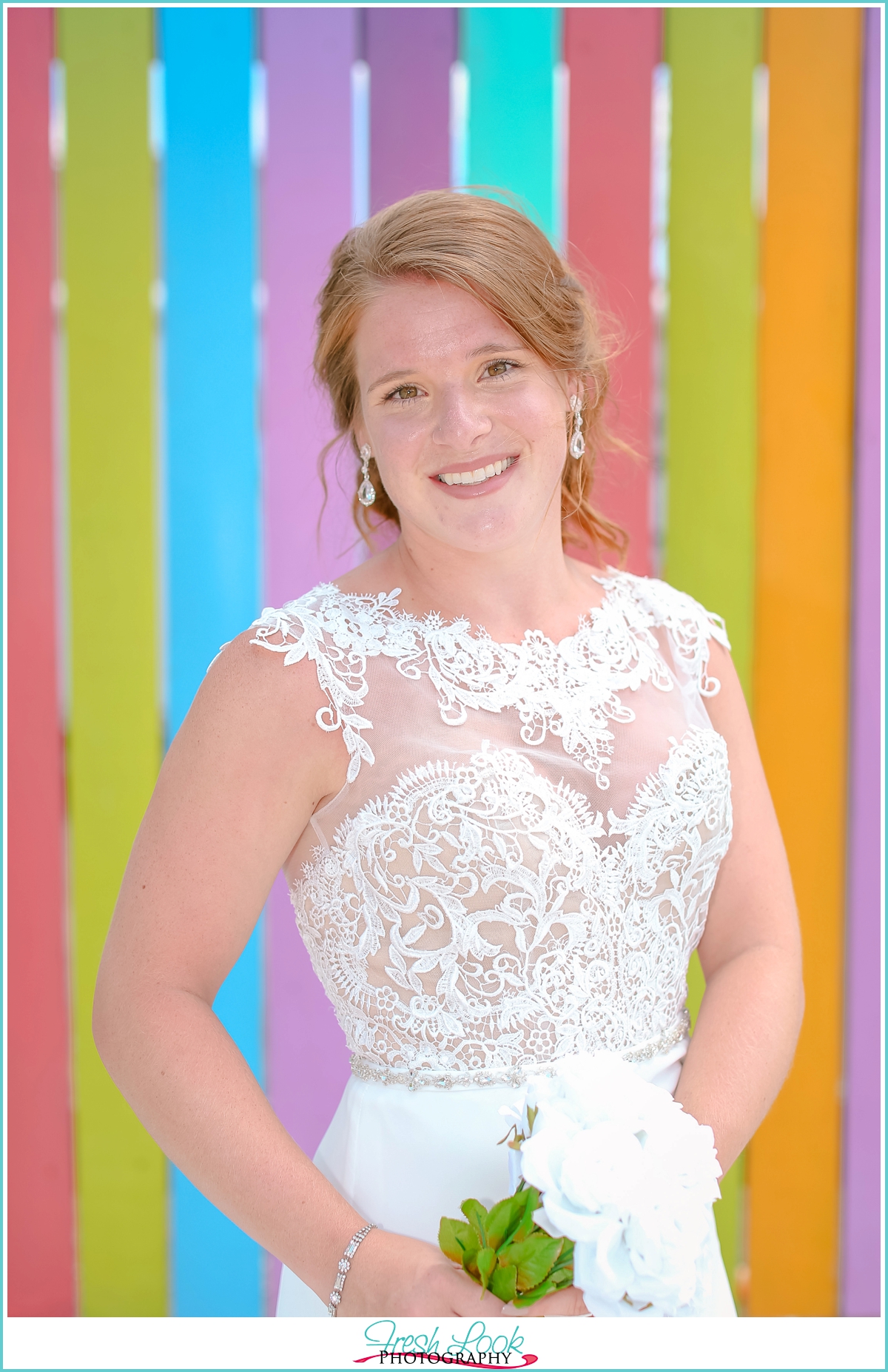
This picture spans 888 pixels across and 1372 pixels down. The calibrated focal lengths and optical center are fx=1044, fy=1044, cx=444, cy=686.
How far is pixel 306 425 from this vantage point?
2424 mm

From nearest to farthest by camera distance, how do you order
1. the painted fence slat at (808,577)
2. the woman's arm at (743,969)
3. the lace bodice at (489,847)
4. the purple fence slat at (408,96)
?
the lace bodice at (489,847)
the woman's arm at (743,969)
the purple fence slat at (408,96)
the painted fence slat at (808,577)

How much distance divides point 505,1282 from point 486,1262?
3cm

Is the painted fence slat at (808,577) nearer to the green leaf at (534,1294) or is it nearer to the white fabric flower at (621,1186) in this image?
the white fabric flower at (621,1186)

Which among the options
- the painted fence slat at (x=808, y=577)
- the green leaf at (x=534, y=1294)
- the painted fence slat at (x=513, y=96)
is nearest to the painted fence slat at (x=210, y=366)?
the painted fence slat at (x=513, y=96)

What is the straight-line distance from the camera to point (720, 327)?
2.45m

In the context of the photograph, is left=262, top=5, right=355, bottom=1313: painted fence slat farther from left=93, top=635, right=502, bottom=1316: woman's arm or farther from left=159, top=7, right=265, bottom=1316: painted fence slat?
left=93, top=635, right=502, bottom=1316: woman's arm

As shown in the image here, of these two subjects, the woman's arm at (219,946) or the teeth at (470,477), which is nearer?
the woman's arm at (219,946)

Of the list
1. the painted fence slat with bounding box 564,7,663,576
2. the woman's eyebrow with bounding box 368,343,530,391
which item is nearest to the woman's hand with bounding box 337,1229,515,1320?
the woman's eyebrow with bounding box 368,343,530,391

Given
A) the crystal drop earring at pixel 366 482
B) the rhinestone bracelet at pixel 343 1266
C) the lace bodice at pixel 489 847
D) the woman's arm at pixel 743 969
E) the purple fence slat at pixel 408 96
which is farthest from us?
the purple fence slat at pixel 408 96

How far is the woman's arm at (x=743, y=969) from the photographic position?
172 centimetres

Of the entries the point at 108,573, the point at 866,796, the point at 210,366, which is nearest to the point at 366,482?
the point at 210,366

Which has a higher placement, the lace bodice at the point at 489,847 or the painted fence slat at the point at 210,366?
the painted fence slat at the point at 210,366

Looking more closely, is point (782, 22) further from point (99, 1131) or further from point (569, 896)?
point (99, 1131)

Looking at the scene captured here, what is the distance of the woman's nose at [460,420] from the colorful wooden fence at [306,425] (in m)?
0.85
